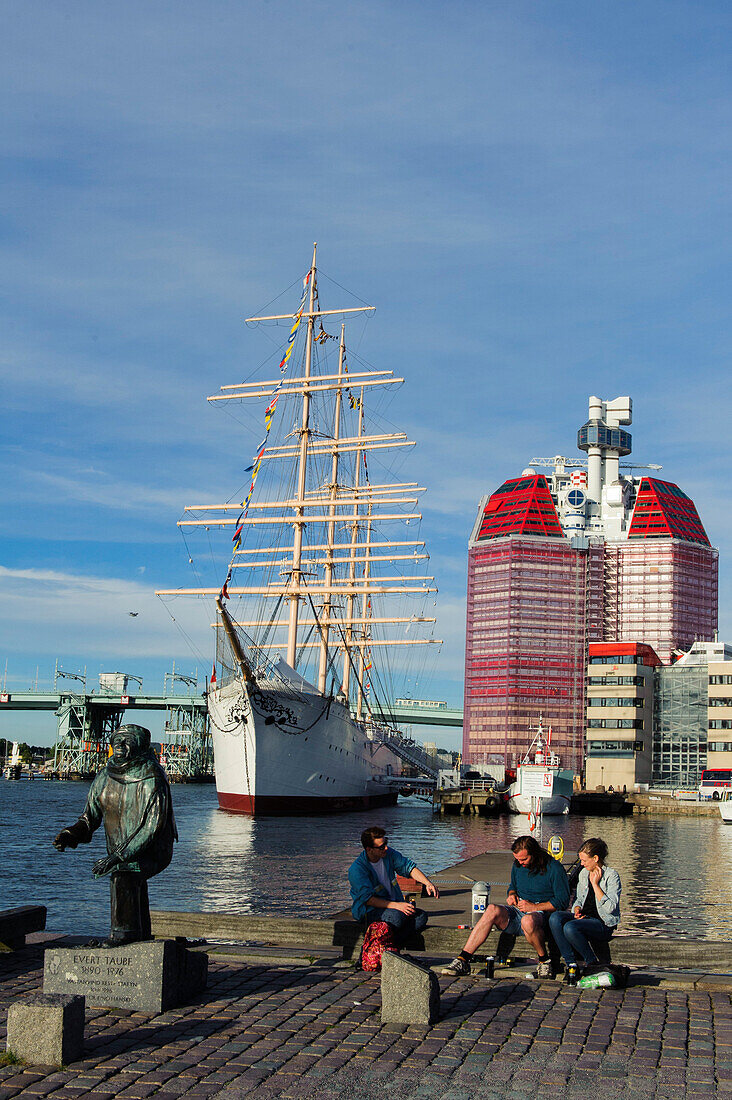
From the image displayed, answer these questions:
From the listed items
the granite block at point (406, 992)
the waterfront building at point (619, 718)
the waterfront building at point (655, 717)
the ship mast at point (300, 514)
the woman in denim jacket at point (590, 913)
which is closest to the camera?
the granite block at point (406, 992)

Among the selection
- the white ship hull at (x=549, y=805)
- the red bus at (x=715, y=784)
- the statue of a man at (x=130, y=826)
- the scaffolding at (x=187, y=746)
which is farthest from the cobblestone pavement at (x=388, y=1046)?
the scaffolding at (x=187, y=746)

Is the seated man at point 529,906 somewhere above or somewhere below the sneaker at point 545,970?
above

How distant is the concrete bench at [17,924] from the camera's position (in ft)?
40.5

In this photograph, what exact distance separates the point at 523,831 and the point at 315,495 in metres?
40.9

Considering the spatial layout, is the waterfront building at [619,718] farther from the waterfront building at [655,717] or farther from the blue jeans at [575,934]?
the blue jeans at [575,934]

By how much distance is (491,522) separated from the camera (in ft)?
589

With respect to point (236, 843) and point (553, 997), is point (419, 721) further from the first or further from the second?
point (553, 997)

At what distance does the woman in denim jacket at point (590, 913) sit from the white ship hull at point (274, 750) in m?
57.0

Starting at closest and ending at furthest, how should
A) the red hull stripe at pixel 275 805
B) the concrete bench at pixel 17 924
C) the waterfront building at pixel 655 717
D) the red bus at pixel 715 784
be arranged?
the concrete bench at pixel 17 924 → the red hull stripe at pixel 275 805 → the red bus at pixel 715 784 → the waterfront building at pixel 655 717

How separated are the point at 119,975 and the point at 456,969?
3.51 metres

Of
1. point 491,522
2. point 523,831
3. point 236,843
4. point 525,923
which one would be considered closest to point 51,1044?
point 525,923

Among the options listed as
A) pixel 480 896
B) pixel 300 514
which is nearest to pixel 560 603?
pixel 300 514

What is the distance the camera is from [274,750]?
7038cm

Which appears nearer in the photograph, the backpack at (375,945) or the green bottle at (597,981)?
the green bottle at (597,981)
